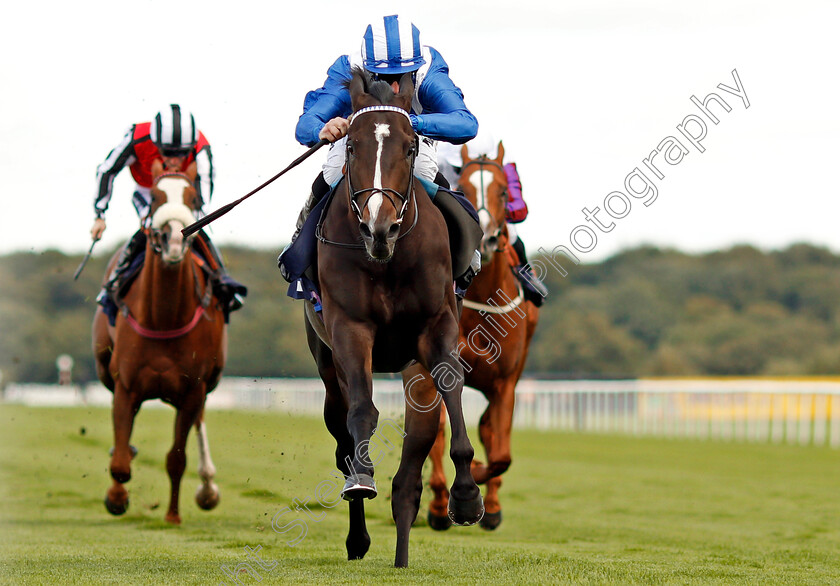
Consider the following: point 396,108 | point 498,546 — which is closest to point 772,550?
point 498,546

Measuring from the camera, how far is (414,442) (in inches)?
222

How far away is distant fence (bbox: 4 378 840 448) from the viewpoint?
64.8 feet

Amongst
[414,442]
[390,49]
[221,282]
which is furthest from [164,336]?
[390,49]

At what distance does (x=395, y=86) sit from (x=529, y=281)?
11.2 ft

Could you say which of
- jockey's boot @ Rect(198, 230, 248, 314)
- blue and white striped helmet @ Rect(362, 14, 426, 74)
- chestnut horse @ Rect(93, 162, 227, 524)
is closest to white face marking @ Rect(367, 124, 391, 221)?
blue and white striped helmet @ Rect(362, 14, 426, 74)

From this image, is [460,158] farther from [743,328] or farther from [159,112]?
[743,328]

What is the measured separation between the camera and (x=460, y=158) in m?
8.42

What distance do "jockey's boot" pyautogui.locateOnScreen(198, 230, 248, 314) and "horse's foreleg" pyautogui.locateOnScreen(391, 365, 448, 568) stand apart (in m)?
3.21

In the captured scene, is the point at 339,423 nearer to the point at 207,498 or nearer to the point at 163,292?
the point at 163,292

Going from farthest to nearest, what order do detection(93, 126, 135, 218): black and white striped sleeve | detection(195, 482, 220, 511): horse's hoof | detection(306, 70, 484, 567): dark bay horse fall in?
detection(195, 482, 220, 511): horse's hoof
detection(93, 126, 135, 218): black and white striped sleeve
detection(306, 70, 484, 567): dark bay horse

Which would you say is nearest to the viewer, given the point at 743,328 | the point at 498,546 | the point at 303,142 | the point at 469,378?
the point at 303,142

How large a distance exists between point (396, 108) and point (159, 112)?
12.2 feet

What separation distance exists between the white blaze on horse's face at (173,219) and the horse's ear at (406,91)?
8.73 ft

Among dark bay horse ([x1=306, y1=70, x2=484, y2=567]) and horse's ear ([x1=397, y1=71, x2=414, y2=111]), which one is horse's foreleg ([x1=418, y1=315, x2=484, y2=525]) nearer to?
dark bay horse ([x1=306, y1=70, x2=484, y2=567])
